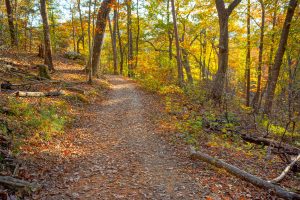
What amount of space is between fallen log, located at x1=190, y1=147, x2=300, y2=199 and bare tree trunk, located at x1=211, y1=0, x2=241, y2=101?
277 inches

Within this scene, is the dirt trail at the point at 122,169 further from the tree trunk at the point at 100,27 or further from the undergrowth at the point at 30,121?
the tree trunk at the point at 100,27

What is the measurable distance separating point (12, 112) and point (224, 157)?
22.0 feet

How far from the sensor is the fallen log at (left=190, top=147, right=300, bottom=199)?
4926 millimetres

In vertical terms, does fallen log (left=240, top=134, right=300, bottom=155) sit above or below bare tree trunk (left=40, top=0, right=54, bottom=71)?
below

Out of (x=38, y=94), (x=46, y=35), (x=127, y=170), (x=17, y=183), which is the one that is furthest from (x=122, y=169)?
(x=46, y=35)

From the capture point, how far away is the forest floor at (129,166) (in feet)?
16.5

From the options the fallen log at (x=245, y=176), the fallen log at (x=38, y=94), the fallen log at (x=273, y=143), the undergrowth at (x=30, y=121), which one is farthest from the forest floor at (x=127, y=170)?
the fallen log at (x=273, y=143)

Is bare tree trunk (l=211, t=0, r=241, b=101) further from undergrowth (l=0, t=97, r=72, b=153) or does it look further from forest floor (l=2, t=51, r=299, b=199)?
undergrowth (l=0, t=97, r=72, b=153)

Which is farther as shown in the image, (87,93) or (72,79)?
(72,79)

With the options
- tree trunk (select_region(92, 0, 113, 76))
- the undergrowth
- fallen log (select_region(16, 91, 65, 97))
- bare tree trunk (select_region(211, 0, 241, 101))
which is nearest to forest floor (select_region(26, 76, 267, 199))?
the undergrowth

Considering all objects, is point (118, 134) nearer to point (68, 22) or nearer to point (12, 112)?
point (12, 112)

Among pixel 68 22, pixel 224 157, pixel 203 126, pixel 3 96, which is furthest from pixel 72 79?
pixel 68 22

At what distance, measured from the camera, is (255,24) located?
19.6 meters

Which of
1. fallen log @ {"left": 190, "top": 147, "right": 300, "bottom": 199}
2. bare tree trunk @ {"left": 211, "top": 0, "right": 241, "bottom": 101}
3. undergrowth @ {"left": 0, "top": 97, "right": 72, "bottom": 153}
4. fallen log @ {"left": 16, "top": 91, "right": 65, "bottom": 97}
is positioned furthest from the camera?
bare tree trunk @ {"left": 211, "top": 0, "right": 241, "bottom": 101}
